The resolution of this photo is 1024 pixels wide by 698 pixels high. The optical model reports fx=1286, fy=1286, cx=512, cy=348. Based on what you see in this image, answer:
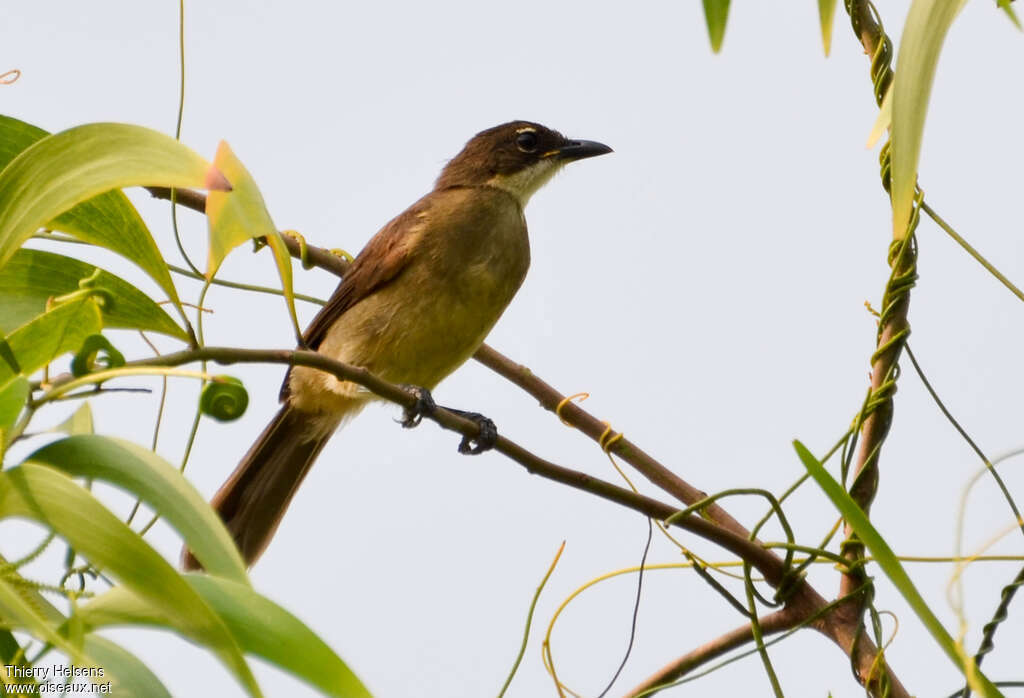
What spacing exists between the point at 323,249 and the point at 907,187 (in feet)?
8.88

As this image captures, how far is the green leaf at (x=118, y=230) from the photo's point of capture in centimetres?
185

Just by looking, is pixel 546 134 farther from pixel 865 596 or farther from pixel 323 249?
pixel 865 596

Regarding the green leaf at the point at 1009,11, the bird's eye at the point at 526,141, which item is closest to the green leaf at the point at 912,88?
the green leaf at the point at 1009,11

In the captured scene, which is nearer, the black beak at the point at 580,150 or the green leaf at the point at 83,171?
the green leaf at the point at 83,171

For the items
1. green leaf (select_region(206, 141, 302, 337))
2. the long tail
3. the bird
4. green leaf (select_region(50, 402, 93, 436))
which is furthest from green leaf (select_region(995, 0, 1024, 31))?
the long tail

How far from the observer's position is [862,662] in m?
2.58

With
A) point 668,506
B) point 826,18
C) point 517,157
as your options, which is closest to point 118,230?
point 826,18

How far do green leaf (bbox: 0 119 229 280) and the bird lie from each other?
2.76 metres

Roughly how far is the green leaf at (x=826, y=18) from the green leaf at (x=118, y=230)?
962 mm

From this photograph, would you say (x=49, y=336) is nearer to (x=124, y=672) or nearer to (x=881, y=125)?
(x=124, y=672)

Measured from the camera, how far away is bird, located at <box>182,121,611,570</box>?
4.66 metres

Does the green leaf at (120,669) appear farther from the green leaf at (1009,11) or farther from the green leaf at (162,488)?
the green leaf at (1009,11)

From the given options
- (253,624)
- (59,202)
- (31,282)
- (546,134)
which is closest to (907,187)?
(253,624)

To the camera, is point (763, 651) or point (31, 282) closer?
point (31, 282)
